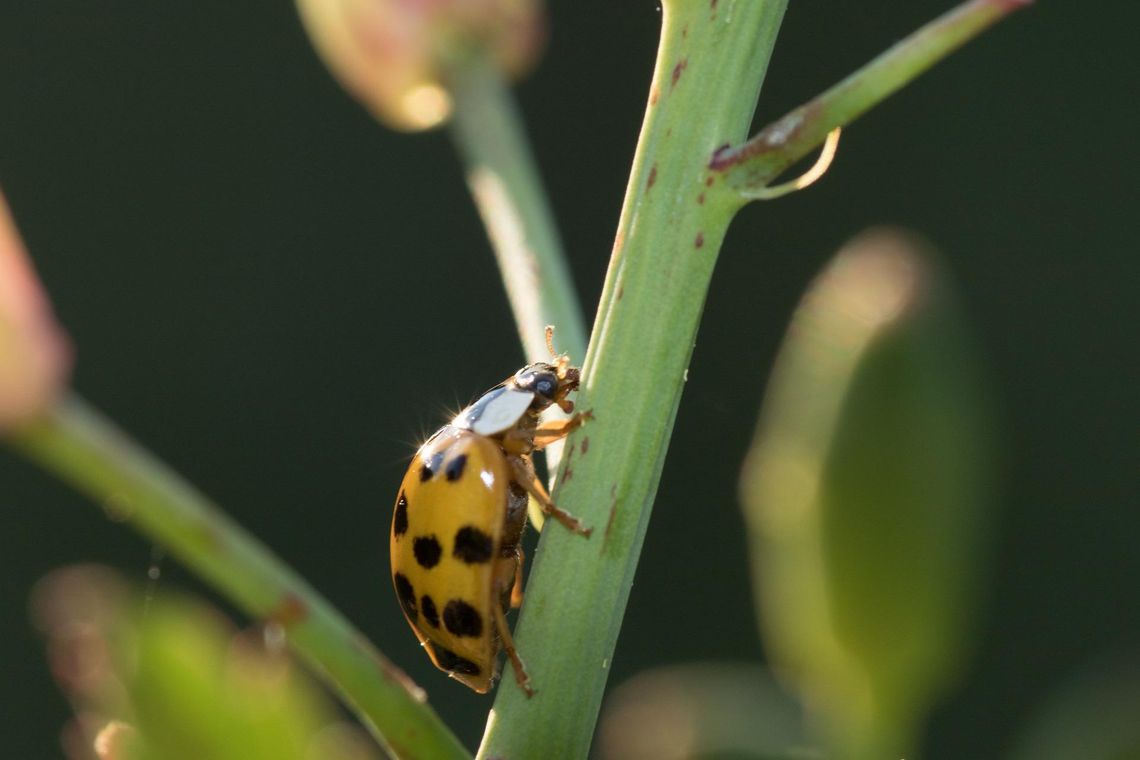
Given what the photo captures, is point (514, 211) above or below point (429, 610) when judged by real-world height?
above

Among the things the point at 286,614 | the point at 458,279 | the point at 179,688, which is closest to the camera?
the point at 179,688

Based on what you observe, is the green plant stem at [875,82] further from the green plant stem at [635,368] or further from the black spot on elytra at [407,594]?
the black spot on elytra at [407,594]

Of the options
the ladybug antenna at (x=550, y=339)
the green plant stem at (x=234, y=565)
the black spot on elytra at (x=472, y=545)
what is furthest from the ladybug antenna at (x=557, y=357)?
the green plant stem at (x=234, y=565)

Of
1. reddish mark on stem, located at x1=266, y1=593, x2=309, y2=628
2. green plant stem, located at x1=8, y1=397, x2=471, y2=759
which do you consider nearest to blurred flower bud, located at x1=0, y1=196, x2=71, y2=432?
green plant stem, located at x1=8, y1=397, x2=471, y2=759

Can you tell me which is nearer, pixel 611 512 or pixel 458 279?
pixel 611 512

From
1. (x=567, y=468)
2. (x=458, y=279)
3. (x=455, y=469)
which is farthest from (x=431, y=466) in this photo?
(x=458, y=279)

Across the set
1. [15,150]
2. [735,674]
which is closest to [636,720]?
[735,674]

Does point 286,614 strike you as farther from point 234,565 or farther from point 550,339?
point 550,339
